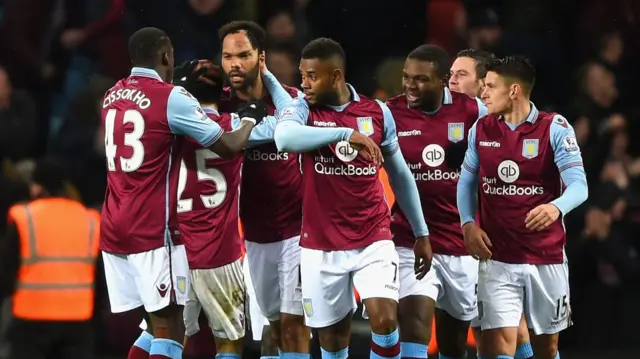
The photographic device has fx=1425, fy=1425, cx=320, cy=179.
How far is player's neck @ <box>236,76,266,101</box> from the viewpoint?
7934mm

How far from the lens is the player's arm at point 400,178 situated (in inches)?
298

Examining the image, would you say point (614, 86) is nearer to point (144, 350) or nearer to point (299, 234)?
point (299, 234)

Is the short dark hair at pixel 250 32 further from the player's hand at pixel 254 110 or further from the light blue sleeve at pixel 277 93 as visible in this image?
the player's hand at pixel 254 110

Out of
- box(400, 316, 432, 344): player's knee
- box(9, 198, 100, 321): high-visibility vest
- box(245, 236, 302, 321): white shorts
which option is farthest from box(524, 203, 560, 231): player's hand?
box(9, 198, 100, 321): high-visibility vest

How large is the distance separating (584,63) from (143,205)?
5.88 metres

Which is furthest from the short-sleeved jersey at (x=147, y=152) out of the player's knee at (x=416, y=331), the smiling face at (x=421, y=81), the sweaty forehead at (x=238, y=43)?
the player's knee at (x=416, y=331)

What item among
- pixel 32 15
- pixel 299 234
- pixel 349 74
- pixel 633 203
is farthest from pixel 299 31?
pixel 299 234

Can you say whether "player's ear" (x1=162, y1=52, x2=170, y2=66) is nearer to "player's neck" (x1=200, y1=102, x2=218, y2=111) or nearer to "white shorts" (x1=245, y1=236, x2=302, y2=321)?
"player's neck" (x1=200, y1=102, x2=218, y2=111)

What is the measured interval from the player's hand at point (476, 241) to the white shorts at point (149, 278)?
58.5 inches

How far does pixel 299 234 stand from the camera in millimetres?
7961

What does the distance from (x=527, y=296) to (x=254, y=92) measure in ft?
6.15

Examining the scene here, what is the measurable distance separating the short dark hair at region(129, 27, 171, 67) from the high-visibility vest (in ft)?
3.94

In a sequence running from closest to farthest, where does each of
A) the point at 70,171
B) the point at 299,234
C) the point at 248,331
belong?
the point at 299,234 → the point at 248,331 → the point at 70,171

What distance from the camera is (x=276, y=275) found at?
26.2 ft
